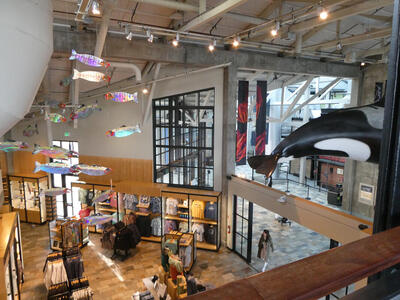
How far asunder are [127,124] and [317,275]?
10753 millimetres

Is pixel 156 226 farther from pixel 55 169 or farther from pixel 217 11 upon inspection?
pixel 217 11

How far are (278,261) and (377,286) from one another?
8.78 meters

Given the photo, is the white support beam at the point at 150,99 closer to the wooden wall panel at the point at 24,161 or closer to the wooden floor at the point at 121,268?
the wooden floor at the point at 121,268

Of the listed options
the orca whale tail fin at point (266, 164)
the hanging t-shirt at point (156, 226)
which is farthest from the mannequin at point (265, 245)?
the hanging t-shirt at point (156, 226)

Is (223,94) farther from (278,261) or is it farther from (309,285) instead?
(309,285)

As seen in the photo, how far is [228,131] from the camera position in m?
9.38

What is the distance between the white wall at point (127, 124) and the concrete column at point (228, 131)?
0.61 feet

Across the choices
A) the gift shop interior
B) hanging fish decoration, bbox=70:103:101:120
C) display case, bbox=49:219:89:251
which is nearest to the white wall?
the gift shop interior

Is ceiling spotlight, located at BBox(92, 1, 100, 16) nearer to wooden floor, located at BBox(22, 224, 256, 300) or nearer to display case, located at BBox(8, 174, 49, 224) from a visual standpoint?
wooden floor, located at BBox(22, 224, 256, 300)

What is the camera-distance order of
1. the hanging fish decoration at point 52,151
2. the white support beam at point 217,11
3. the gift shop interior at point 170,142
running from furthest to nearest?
the hanging fish decoration at point 52,151
the white support beam at point 217,11
the gift shop interior at point 170,142

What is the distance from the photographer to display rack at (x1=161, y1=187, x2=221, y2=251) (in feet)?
30.7

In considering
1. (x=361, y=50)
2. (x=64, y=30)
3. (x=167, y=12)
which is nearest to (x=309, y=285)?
(x=167, y=12)

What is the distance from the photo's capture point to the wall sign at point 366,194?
11.2m

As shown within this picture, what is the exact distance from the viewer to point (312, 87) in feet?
68.4
